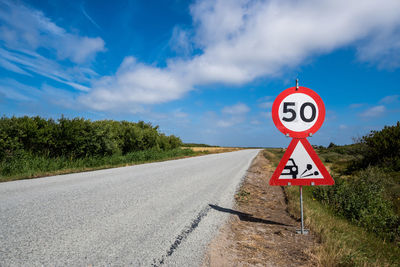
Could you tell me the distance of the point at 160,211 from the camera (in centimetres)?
449

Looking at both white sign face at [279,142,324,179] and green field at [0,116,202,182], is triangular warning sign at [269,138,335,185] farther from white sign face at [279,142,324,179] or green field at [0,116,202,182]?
green field at [0,116,202,182]

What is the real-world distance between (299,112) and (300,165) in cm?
82

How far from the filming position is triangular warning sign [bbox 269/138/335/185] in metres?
3.48

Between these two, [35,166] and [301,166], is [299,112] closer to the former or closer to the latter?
[301,166]

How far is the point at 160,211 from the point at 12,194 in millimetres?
3799

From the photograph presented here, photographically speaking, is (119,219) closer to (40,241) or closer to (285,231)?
(40,241)

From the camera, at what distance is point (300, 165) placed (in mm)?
3512

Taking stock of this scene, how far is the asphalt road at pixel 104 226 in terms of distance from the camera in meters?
2.56

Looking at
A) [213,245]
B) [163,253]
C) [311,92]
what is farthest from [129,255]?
[311,92]

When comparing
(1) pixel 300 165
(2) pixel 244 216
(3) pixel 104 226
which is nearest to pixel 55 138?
(3) pixel 104 226

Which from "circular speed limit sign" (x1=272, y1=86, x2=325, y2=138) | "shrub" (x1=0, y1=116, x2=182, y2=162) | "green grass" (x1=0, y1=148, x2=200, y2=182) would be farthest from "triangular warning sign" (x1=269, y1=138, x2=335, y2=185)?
"shrub" (x1=0, y1=116, x2=182, y2=162)

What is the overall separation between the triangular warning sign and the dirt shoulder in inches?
32.8

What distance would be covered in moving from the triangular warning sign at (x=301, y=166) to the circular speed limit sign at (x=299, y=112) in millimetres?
176

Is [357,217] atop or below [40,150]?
below
